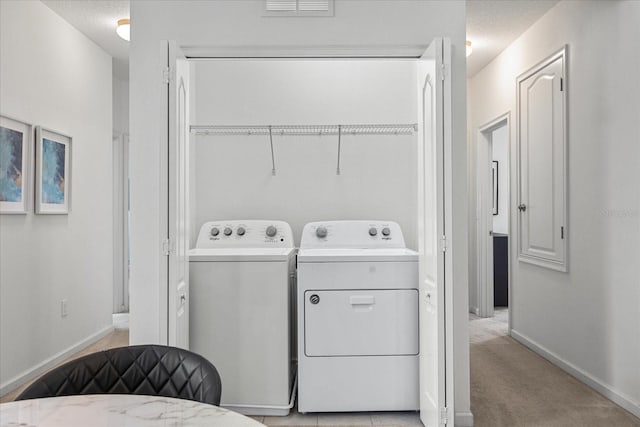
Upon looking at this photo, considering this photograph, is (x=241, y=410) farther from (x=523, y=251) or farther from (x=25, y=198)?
(x=523, y=251)

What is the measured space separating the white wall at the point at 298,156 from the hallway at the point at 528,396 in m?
1.06

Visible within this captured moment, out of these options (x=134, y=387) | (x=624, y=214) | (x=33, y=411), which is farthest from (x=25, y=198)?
(x=624, y=214)

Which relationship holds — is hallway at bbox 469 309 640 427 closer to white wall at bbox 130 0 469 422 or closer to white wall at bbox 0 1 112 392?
white wall at bbox 130 0 469 422

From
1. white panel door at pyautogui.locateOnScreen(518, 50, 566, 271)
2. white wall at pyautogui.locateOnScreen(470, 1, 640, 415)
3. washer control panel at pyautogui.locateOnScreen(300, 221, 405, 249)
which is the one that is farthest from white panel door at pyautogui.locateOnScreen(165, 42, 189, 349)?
white panel door at pyautogui.locateOnScreen(518, 50, 566, 271)

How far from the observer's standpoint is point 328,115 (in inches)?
144

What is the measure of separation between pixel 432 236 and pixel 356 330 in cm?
73

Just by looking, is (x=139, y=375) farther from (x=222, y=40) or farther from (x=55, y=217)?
(x=55, y=217)

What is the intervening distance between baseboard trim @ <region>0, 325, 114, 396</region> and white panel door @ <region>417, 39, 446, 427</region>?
2.53 meters

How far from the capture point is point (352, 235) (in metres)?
3.33

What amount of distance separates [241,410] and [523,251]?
108 inches

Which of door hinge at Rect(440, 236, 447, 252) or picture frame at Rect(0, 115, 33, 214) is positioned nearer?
door hinge at Rect(440, 236, 447, 252)

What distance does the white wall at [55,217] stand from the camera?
10.2 ft

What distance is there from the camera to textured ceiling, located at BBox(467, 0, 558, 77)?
3519 mm

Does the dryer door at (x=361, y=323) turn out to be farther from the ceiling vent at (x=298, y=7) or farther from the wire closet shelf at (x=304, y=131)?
the ceiling vent at (x=298, y=7)
